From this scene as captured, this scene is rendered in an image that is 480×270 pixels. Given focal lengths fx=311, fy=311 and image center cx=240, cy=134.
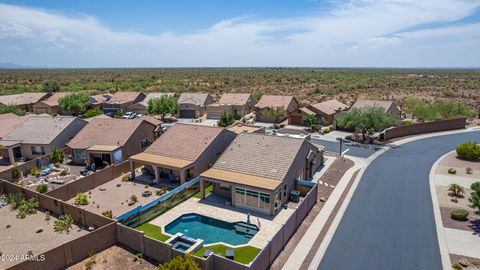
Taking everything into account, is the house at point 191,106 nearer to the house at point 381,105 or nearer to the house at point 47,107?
the house at point 47,107

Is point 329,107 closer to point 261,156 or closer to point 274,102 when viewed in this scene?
point 274,102

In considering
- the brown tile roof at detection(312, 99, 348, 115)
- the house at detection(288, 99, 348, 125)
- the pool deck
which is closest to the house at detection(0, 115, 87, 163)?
the pool deck

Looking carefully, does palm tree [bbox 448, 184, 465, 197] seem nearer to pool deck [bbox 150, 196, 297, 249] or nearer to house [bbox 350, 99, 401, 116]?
pool deck [bbox 150, 196, 297, 249]

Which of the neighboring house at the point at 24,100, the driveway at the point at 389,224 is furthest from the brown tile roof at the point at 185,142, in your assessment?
the neighboring house at the point at 24,100

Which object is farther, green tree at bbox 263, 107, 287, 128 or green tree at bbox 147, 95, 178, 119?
green tree at bbox 147, 95, 178, 119

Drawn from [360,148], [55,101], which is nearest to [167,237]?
[360,148]

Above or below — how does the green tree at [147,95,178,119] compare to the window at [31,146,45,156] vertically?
above
